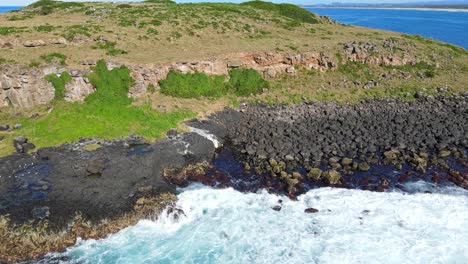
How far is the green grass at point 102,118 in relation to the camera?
30156mm

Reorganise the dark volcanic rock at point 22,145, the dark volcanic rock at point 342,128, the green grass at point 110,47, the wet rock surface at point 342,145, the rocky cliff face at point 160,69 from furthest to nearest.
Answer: the green grass at point 110,47, the rocky cliff face at point 160,69, the dark volcanic rock at point 342,128, the dark volcanic rock at point 22,145, the wet rock surface at point 342,145

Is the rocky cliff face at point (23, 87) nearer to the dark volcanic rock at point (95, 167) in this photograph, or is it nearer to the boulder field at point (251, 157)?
the boulder field at point (251, 157)

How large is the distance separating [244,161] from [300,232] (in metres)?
9.03

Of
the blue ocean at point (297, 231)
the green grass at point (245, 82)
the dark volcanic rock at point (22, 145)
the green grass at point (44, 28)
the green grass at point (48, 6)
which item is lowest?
the blue ocean at point (297, 231)

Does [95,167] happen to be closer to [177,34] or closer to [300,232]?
[300,232]

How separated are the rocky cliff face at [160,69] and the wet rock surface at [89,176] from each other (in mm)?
8624

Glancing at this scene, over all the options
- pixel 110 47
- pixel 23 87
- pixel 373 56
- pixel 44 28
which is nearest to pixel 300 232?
pixel 23 87

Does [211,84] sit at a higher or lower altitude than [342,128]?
higher

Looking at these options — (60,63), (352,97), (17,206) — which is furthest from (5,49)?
(352,97)

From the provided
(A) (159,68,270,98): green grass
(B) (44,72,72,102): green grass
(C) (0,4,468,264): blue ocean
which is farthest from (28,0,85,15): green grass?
(C) (0,4,468,264): blue ocean

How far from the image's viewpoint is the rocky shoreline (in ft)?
77.4

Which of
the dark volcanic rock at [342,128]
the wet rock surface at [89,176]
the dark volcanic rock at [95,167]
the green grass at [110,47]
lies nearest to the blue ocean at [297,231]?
the wet rock surface at [89,176]

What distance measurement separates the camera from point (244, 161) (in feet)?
96.4

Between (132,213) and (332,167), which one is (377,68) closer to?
(332,167)
